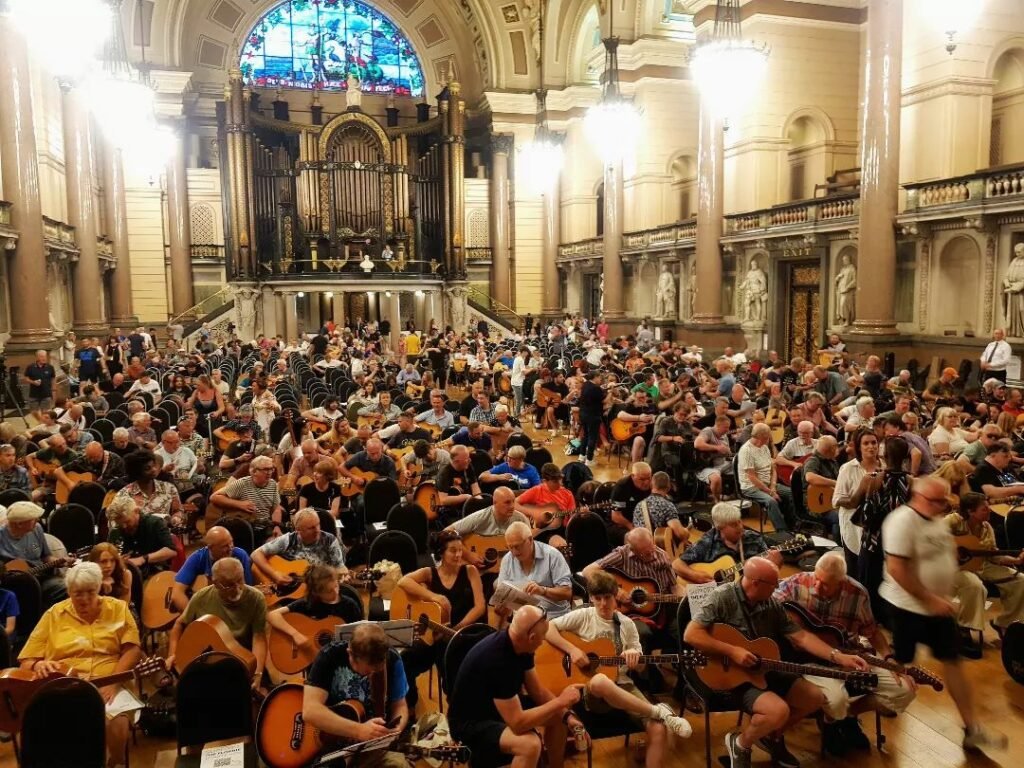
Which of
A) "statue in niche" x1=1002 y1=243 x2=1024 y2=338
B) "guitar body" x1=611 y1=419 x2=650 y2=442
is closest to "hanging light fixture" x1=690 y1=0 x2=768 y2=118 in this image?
"statue in niche" x1=1002 y1=243 x2=1024 y2=338

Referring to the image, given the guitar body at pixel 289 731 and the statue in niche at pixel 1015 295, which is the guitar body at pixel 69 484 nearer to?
the guitar body at pixel 289 731

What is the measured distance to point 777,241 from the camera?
1919 cm

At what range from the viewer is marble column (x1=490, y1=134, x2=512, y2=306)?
109 feet

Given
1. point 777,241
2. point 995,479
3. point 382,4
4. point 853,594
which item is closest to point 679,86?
point 777,241

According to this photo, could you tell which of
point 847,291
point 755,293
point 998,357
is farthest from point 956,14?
point 998,357

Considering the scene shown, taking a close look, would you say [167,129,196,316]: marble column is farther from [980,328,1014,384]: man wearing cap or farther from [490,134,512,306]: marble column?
[980,328,1014,384]: man wearing cap

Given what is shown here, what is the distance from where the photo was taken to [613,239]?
26875mm

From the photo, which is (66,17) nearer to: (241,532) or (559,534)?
(241,532)

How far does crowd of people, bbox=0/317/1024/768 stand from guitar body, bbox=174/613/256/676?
0.07 meters

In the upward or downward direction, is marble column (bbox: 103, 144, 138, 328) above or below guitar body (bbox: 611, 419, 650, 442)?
above

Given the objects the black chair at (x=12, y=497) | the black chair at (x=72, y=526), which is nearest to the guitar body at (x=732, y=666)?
the black chair at (x=72, y=526)

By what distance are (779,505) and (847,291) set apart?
405 inches

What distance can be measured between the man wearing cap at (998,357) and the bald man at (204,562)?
37.9 feet

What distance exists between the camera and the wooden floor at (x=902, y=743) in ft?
15.4
